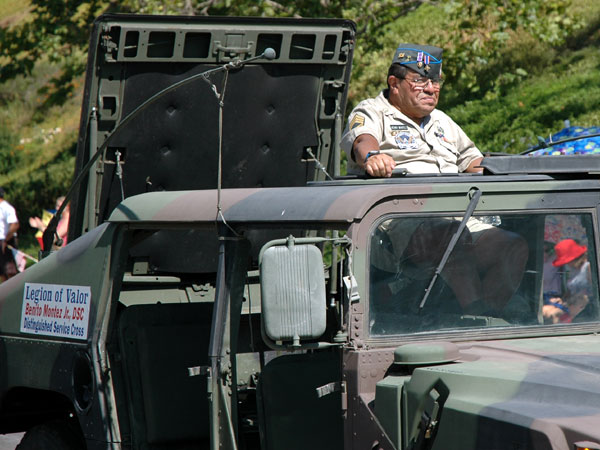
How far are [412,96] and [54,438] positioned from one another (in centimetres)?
246

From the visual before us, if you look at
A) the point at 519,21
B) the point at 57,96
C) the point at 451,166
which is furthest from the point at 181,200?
the point at 57,96

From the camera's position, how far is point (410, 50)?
5262 mm

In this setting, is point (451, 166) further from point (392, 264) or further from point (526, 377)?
point (526, 377)

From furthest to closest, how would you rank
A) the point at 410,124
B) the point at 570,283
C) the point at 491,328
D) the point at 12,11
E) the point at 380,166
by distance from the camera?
the point at 12,11 → the point at 410,124 → the point at 380,166 → the point at 570,283 → the point at 491,328

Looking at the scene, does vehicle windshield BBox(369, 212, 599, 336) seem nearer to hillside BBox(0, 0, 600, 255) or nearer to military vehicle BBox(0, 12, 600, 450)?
military vehicle BBox(0, 12, 600, 450)

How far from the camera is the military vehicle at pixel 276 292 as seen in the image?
11.7 feet

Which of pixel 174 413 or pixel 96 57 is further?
pixel 96 57

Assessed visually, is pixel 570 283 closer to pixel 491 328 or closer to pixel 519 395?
pixel 491 328

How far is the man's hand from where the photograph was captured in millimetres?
4371

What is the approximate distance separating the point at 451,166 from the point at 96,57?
80.6 inches

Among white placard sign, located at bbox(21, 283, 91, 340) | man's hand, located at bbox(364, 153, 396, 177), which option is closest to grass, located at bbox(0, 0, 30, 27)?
white placard sign, located at bbox(21, 283, 91, 340)

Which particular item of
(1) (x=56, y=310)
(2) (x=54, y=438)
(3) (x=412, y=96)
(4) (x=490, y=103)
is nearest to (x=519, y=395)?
(3) (x=412, y=96)

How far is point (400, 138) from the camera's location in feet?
16.7

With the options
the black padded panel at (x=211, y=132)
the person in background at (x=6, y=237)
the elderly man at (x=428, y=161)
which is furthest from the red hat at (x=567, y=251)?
the person in background at (x=6, y=237)
